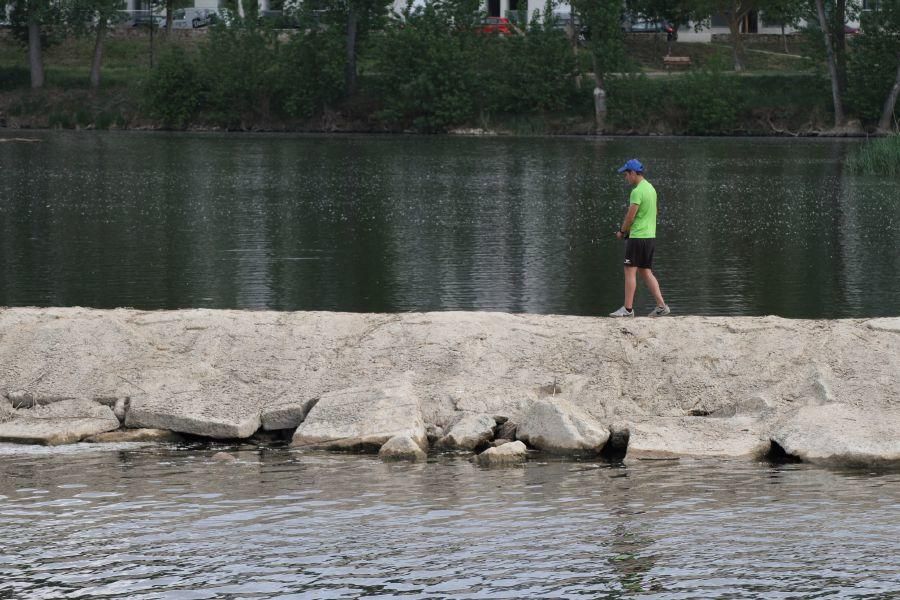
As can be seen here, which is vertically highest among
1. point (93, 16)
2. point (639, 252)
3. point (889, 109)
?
point (93, 16)

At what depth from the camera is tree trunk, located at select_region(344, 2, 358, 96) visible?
9019cm

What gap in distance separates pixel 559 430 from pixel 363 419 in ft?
6.94

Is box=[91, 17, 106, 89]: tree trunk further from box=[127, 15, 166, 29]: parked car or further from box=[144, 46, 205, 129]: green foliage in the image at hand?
box=[127, 15, 166, 29]: parked car

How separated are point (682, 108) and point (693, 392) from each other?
6931 cm

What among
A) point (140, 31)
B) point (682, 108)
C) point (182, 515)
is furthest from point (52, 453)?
point (140, 31)

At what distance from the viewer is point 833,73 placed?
80.6m

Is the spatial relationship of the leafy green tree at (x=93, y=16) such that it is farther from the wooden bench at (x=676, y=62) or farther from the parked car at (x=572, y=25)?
the wooden bench at (x=676, y=62)

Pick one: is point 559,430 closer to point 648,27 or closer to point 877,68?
point 877,68

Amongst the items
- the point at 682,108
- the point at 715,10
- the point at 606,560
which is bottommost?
the point at 606,560

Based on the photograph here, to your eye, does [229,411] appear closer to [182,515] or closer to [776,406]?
[182,515]

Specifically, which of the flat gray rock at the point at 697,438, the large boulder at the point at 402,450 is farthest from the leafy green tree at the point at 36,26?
the flat gray rock at the point at 697,438

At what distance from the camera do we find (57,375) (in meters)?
16.6

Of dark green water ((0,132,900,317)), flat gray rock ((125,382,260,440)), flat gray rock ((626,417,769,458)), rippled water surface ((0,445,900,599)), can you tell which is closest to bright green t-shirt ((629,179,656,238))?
flat gray rock ((626,417,769,458))

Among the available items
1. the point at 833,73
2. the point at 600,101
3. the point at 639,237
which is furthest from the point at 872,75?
the point at 639,237
